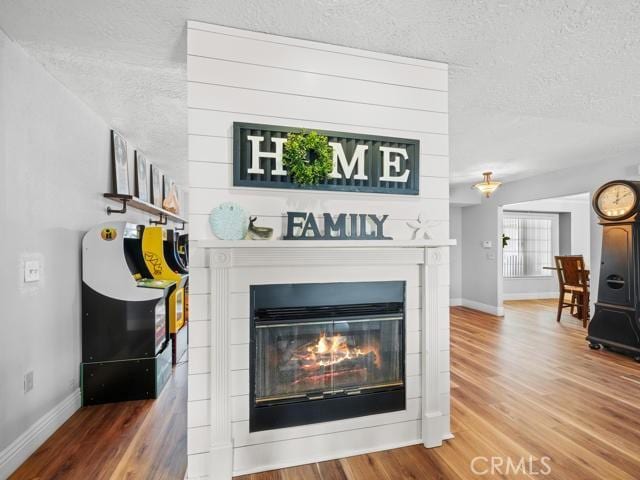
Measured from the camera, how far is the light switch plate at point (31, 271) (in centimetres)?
207

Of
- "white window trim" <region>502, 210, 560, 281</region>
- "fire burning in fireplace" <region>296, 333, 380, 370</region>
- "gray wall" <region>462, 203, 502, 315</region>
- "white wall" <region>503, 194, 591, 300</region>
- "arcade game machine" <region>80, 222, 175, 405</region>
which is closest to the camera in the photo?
"fire burning in fireplace" <region>296, 333, 380, 370</region>

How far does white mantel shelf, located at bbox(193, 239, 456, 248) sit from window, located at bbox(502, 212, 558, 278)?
24.9ft

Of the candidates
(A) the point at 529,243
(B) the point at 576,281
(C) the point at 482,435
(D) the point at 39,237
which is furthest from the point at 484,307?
(D) the point at 39,237

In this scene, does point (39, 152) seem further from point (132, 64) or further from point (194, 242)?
point (194, 242)

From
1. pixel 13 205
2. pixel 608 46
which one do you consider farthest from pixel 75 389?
pixel 608 46

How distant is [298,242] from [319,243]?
0.11 meters

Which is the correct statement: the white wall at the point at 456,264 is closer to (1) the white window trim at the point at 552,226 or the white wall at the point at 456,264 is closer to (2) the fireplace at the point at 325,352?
(1) the white window trim at the point at 552,226

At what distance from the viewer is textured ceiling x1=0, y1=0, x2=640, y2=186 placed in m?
1.72

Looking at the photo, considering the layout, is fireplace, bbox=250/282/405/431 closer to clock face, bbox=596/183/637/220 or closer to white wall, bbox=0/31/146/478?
white wall, bbox=0/31/146/478

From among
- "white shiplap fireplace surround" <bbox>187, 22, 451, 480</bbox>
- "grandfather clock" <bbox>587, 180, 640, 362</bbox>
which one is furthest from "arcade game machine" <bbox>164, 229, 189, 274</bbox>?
"grandfather clock" <bbox>587, 180, 640, 362</bbox>

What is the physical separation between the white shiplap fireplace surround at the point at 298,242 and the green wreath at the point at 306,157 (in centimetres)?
16

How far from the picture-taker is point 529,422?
2.44 metres

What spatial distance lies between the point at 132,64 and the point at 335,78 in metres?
1.34

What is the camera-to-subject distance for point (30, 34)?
1.92 meters
